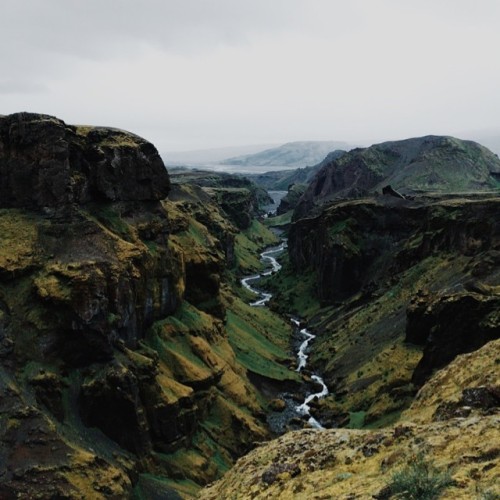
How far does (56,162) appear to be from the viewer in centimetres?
6050

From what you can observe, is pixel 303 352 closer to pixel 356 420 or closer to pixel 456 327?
pixel 356 420

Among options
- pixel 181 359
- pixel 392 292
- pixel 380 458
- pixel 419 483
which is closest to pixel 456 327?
pixel 181 359

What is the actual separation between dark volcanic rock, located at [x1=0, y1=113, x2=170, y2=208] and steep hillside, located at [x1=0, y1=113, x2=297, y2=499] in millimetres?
146

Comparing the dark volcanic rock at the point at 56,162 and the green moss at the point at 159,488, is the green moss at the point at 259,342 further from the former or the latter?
the dark volcanic rock at the point at 56,162

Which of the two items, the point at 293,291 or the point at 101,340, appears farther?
the point at 293,291

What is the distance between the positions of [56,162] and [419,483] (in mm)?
52836

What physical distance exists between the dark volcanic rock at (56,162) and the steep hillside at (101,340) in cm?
15

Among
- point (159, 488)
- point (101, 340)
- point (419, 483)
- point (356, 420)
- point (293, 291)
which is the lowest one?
point (356, 420)

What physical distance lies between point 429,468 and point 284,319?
104 meters

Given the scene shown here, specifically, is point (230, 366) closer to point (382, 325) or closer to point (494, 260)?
point (382, 325)

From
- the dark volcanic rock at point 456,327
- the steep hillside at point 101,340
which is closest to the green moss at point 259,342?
the steep hillside at point 101,340

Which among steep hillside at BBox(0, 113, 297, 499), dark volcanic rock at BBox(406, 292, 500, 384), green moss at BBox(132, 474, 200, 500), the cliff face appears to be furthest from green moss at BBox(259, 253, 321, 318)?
green moss at BBox(132, 474, 200, 500)

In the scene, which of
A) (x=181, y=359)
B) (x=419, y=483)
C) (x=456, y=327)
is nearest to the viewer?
(x=419, y=483)

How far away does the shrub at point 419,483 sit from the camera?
62.1 ft
